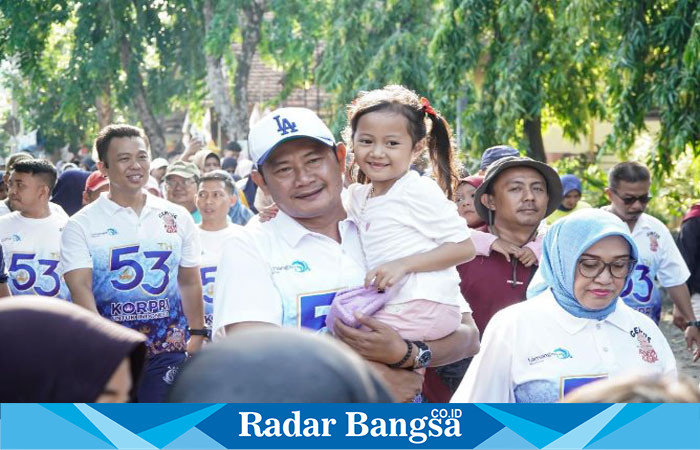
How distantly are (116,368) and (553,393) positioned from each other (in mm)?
1971

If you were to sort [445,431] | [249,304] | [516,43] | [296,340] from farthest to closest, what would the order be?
[516,43]
[249,304]
[445,431]
[296,340]

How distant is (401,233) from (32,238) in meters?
4.41

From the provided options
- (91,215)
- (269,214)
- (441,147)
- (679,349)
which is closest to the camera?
(269,214)

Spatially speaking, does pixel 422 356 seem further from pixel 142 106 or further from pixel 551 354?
pixel 142 106

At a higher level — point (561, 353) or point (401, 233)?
point (401, 233)

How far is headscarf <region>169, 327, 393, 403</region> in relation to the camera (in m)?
1.81

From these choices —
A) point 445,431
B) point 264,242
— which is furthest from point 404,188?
point 445,431

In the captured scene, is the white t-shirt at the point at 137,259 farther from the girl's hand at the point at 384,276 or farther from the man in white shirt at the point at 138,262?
the girl's hand at the point at 384,276

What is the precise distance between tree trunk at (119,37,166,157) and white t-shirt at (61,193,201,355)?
19530 millimetres

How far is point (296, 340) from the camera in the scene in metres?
1.85

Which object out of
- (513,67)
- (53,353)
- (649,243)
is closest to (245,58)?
(513,67)

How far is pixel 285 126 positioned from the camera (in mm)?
3873

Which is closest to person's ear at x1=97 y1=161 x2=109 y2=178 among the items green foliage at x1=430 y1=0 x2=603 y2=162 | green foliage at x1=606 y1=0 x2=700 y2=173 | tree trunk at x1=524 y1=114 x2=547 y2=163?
green foliage at x1=606 y1=0 x2=700 y2=173

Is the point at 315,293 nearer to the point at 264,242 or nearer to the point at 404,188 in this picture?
the point at 264,242
